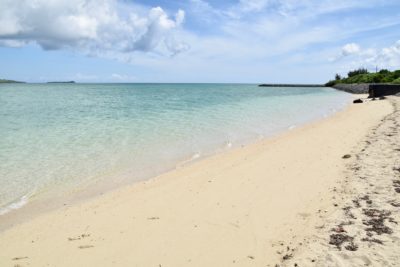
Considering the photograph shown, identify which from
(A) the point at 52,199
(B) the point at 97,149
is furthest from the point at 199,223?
(B) the point at 97,149

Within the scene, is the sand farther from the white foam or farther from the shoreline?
the white foam

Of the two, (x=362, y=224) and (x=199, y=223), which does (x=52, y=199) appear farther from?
(x=362, y=224)

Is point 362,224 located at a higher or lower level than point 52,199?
higher

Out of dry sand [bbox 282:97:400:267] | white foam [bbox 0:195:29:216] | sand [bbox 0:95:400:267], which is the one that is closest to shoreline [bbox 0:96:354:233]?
white foam [bbox 0:195:29:216]

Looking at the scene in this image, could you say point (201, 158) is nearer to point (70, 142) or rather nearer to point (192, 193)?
point (192, 193)

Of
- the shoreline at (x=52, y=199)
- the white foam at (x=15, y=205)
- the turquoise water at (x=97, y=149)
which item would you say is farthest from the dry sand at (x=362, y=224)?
the white foam at (x=15, y=205)

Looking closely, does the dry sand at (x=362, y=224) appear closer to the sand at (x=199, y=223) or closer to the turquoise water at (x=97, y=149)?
the sand at (x=199, y=223)

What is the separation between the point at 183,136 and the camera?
683 inches

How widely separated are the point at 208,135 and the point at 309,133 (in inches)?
203

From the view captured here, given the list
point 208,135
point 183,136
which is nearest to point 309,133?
point 208,135

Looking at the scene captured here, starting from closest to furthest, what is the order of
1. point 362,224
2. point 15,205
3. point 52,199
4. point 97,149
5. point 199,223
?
point 362,224 → point 199,223 → point 15,205 → point 52,199 → point 97,149

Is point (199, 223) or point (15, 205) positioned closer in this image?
point (199, 223)

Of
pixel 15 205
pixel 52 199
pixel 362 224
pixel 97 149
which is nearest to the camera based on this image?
pixel 362 224

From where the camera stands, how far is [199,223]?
6.47 metres
